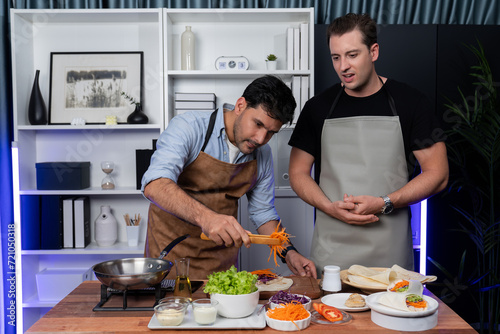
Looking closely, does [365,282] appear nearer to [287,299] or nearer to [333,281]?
[333,281]

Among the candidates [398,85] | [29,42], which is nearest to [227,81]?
[29,42]

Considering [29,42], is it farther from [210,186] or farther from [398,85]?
[398,85]

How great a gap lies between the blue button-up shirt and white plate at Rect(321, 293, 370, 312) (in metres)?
0.66

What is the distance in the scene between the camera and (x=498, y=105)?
3070 mm

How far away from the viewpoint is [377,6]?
352 cm

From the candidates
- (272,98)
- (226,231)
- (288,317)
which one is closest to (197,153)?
(272,98)

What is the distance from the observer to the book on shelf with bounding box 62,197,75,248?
3.35m

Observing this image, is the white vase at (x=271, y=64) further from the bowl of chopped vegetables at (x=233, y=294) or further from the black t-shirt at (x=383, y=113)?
the bowl of chopped vegetables at (x=233, y=294)

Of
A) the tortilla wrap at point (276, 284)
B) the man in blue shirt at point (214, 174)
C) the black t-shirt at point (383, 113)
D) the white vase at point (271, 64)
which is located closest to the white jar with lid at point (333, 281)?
the tortilla wrap at point (276, 284)

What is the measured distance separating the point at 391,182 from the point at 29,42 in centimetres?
282

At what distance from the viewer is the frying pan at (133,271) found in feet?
4.77

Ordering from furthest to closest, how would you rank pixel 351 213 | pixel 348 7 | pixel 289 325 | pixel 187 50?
pixel 348 7 < pixel 187 50 < pixel 351 213 < pixel 289 325

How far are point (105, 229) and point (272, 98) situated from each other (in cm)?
210

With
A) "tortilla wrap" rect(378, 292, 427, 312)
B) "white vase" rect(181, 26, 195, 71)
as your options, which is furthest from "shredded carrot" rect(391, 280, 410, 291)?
"white vase" rect(181, 26, 195, 71)
